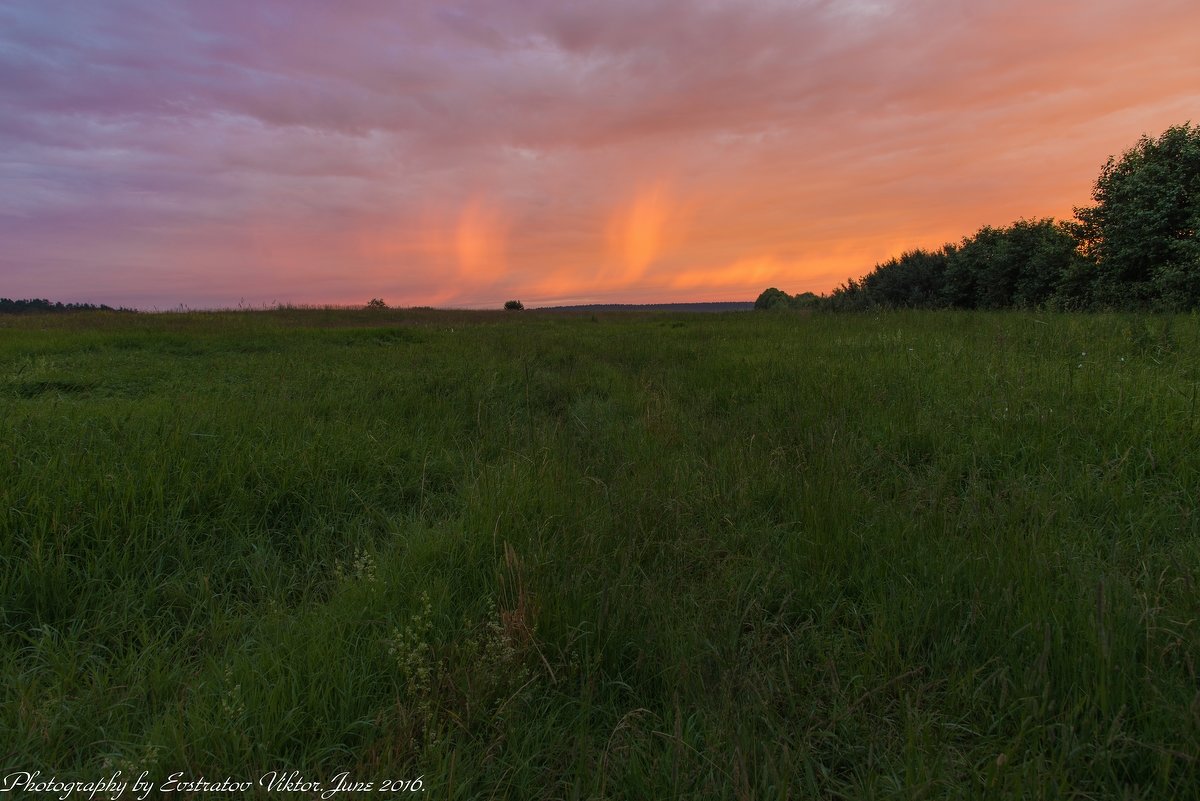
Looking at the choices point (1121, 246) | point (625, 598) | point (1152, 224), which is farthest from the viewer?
point (1121, 246)

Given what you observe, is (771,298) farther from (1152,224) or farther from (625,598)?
(625,598)

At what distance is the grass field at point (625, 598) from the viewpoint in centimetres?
151

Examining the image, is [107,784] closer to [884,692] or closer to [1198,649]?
[884,692]

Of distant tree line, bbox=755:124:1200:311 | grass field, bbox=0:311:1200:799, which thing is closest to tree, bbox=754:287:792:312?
distant tree line, bbox=755:124:1200:311

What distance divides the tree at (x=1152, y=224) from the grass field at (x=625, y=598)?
46.7 feet

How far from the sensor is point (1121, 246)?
16.1 m

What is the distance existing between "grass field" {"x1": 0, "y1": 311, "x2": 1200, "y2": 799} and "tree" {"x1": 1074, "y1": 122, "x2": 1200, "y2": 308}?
1424 centimetres

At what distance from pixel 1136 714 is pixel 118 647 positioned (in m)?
3.68

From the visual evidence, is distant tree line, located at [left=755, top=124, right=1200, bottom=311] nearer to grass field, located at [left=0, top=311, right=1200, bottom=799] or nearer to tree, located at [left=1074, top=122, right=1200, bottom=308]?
tree, located at [left=1074, top=122, right=1200, bottom=308]

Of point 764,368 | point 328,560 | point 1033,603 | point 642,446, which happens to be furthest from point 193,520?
point 764,368

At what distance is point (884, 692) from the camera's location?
1771 mm

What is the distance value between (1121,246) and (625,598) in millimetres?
22395

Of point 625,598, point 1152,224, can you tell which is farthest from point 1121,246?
point 625,598

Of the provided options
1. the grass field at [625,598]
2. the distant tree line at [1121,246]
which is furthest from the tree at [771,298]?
the grass field at [625,598]
